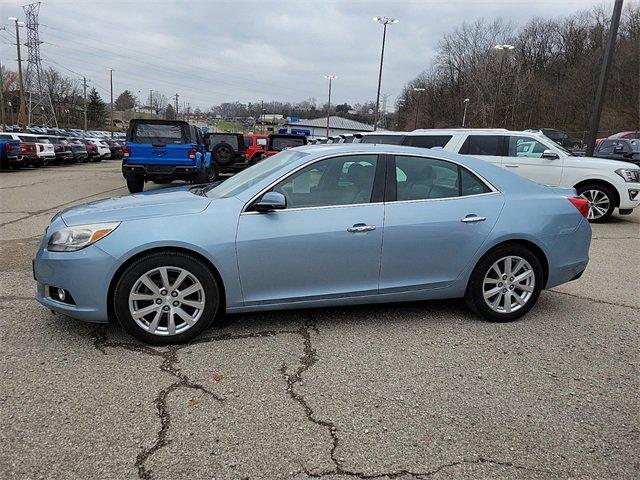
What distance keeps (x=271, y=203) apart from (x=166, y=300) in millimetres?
1042

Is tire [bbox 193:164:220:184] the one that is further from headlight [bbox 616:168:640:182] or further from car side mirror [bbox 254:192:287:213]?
car side mirror [bbox 254:192:287:213]

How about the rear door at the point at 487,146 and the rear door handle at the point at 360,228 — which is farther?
the rear door at the point at 487,146

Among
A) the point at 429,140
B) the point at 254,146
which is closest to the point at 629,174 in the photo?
the point at 429,140

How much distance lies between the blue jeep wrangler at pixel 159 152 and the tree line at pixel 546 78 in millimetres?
39395

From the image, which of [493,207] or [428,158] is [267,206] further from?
[493,207]

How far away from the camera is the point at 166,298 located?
366cm

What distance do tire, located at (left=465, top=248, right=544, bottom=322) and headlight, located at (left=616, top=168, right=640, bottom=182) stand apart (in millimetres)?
7147

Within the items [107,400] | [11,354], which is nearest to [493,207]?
[107,400]

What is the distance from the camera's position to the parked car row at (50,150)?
2114 cm

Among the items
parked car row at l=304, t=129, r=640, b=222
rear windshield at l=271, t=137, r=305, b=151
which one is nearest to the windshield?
parked car row at l=304, t=129, r=640, b=222

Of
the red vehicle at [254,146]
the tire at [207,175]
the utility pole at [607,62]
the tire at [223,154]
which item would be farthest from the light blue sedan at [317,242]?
the red vehicle at [254,146]

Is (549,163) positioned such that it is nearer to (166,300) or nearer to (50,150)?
(166,300)

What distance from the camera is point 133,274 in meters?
3.57

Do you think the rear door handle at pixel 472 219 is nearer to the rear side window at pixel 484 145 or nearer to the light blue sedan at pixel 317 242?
the light blue sedan at pixel 317 242
